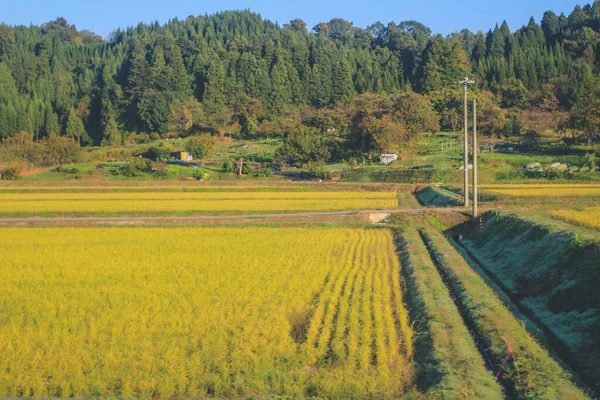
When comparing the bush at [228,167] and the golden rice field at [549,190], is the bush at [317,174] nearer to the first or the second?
the bush at [228,167]

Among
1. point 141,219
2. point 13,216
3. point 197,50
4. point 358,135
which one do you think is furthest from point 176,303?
point 197,50

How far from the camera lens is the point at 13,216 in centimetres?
2439

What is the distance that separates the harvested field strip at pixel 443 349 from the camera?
6.73 meters

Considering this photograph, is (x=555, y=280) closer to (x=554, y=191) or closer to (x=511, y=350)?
(x=511, y=350)

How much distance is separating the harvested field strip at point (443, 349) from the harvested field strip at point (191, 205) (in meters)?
14.8

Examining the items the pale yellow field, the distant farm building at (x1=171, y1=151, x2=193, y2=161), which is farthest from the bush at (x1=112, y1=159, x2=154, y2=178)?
the pale yellow field

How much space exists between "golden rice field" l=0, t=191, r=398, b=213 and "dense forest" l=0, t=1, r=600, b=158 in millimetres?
21110

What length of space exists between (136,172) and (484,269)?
3789 cm

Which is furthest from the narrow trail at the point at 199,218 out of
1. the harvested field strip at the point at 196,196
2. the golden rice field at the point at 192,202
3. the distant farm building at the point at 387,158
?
the distant farm building at the point at 387,158

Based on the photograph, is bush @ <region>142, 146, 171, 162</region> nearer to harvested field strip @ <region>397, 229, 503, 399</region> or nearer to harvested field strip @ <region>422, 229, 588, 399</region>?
harvested field strip @ <region>397, 229, 503, 399</region>

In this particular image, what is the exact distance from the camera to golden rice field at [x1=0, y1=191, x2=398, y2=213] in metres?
26.3

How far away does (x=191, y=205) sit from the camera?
1099 inches

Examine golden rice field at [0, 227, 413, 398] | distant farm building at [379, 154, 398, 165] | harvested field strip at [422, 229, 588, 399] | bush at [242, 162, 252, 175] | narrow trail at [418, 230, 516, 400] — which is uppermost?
distant farm building at [379, 154, 398, 165]

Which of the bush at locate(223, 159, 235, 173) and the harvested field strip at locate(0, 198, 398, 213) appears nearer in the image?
the harvested field strip at locate(0, 198, 398, 213)
